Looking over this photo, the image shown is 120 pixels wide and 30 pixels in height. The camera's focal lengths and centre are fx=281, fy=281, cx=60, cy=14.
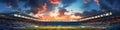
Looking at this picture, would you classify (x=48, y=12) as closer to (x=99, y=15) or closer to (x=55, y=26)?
(x=55, y=26)

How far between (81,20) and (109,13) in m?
1.47

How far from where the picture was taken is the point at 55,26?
44.7 ft

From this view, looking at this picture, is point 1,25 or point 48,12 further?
point 48,12

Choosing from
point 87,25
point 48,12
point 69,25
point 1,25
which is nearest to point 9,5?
point 1,25

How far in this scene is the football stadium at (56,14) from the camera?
13.7 m

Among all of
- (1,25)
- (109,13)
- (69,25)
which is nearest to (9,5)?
(1,25)

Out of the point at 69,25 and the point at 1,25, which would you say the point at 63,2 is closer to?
the point at 69,25

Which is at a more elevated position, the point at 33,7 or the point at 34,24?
the point at 33,7

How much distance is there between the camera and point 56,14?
14.5m

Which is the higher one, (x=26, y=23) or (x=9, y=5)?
(x=9, y=5)

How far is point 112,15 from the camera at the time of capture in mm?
14102

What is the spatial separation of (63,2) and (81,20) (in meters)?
1.27

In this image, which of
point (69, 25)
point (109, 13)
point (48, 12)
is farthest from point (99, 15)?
point (48, 12)

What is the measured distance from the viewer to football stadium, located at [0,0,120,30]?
44.8ft
